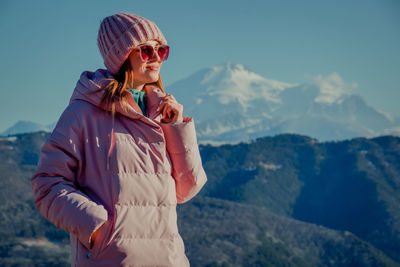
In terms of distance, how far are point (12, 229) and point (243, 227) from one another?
81.4ft

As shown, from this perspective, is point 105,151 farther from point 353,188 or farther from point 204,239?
point 353,188

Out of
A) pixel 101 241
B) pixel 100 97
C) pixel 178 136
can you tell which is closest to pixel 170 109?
pixel 178 136

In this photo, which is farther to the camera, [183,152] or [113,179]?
[183,152]

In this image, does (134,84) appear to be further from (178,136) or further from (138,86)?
(178,136)

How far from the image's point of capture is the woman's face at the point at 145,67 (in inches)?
117

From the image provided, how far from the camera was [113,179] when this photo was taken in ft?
8.67

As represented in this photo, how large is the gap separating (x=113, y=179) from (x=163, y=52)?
0.83 meters

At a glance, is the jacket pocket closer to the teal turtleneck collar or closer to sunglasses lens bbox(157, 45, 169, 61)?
the teal turtleneck collar

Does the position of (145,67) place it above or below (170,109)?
above

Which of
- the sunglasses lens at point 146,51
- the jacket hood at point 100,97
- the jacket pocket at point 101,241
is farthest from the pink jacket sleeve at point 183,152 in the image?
the jacket pocket at point 101,241

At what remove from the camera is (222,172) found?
9569 cm

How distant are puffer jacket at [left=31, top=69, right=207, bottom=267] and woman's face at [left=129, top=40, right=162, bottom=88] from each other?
0.18 meters

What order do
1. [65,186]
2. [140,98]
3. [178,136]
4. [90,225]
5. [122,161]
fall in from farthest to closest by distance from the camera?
[140,98], [178,136], [122,161], [65,186], [90,225]

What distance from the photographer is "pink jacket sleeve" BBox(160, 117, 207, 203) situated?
2.90 m
